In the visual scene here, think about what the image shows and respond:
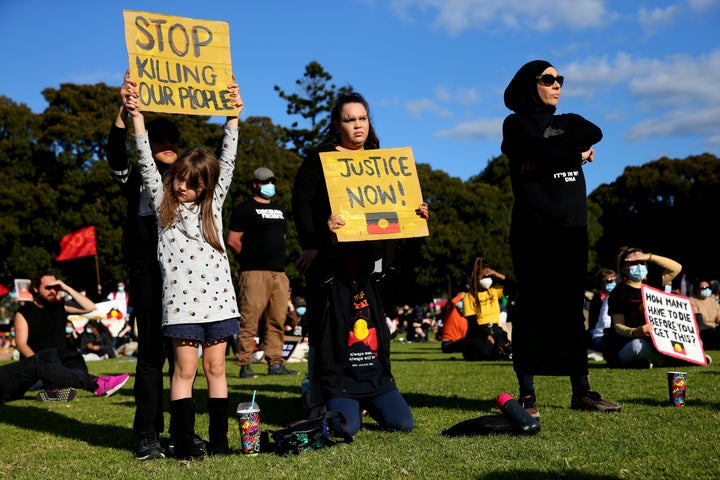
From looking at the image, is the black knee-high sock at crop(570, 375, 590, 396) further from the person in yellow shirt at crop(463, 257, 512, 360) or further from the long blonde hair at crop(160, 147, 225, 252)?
the person in yellow shirt at crop(463, 257, 512, 360)

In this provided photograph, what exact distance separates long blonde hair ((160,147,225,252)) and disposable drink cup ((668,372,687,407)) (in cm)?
347

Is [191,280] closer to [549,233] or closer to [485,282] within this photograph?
[549,233]

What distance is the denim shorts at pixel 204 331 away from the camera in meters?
4.68

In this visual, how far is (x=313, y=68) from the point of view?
57938 mm

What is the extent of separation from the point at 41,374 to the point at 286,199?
37.1 metres

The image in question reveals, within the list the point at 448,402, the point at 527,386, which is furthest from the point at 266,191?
the point at 527,386

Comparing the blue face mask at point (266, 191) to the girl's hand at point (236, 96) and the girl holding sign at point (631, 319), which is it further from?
the girl's hand at point (236, 96)

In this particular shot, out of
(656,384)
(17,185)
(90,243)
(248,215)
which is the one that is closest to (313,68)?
(17,185)

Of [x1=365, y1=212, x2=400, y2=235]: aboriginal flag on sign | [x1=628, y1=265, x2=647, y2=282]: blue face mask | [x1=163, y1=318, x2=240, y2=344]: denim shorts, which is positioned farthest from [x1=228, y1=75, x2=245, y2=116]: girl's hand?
[x1=628, y1=265, x2=647, y2=282]: blue face mask

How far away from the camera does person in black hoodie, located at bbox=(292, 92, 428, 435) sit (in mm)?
5531

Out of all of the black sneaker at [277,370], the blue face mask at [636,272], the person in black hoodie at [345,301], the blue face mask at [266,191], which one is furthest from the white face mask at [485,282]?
the person in black hoodie at [345,301]

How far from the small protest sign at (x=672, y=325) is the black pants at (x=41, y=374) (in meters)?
6.74

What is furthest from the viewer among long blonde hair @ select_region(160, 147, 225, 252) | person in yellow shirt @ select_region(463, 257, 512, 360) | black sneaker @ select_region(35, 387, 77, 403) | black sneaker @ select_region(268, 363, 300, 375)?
person in yellow shirt @ select_region(463, 257, 512, 360)

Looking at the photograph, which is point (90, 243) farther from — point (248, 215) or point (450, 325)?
point (248, 215)
